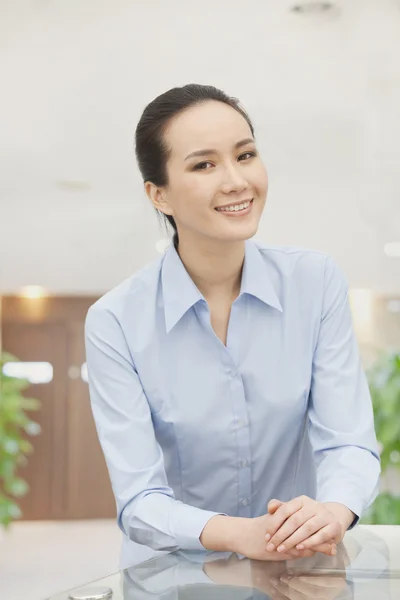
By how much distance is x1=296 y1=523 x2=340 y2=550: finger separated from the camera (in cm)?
116

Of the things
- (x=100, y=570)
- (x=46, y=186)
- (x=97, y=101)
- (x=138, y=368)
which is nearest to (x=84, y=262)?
(x=46, y=186)

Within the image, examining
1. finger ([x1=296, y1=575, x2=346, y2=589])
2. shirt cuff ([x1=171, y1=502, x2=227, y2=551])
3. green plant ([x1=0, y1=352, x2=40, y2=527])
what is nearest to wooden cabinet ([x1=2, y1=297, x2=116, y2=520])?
green plant ([x1=0, y1=352, x2=40, y2=527])

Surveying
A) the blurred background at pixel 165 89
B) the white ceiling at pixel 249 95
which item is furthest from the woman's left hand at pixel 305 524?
the white ceiling at pixel 249 95

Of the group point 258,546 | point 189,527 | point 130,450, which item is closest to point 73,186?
point 130,450

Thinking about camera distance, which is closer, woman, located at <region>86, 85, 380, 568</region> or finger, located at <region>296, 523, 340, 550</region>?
finger, located at <region>296, 523, 340, 550</region>

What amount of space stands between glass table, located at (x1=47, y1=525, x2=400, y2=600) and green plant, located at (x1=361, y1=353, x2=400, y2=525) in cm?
276

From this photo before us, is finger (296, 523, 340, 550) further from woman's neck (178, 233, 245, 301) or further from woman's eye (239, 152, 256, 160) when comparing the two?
woman's eye (239, 152, 256, 160)

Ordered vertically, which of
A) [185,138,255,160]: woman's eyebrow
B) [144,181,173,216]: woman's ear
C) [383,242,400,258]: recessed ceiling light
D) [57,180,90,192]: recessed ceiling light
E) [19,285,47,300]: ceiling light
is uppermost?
[57,180,90,192]: recessed ceiling light

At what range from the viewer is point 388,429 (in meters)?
3.92

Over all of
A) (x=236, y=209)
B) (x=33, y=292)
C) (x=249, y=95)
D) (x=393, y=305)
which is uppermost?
(x=249, y=95)

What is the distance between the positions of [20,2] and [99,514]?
3.91m

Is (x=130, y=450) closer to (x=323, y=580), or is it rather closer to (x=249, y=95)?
(x=323, y=580)

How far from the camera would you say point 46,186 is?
510 centimetres

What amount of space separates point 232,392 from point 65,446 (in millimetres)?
5486
